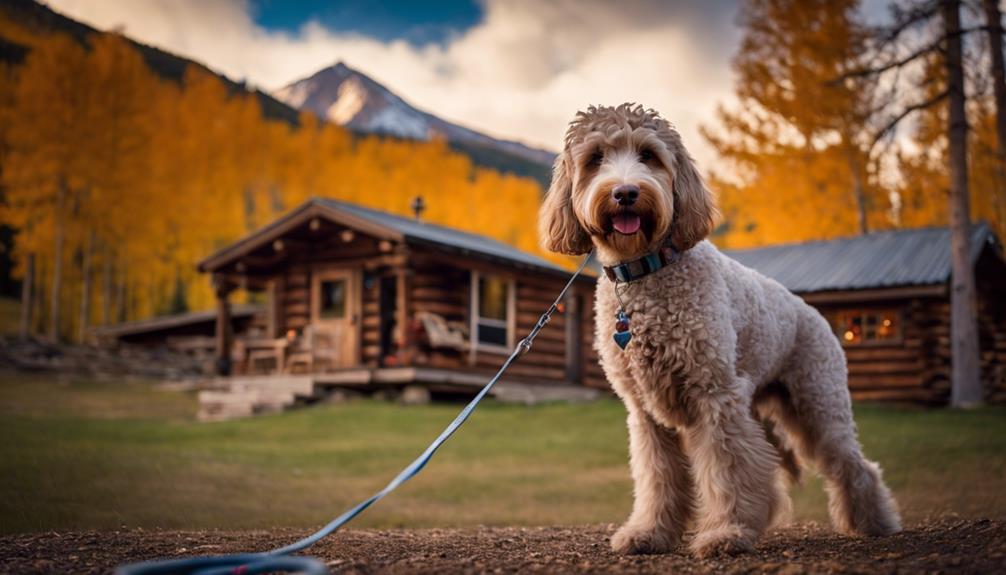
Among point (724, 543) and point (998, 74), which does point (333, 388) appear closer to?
point (998, 74)

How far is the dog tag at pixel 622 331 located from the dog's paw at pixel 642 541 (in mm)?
942

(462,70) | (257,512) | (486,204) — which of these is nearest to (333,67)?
(486,204)

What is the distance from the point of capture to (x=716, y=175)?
848 inches

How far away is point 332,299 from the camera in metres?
A: 21.3

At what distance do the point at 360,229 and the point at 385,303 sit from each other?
7.57 feet

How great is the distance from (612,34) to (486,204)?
3034 cm

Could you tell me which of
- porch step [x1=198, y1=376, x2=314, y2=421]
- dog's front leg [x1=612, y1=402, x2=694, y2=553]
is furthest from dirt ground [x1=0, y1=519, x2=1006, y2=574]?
porch step [x1=198, y1=376, x2=314, y2=421]

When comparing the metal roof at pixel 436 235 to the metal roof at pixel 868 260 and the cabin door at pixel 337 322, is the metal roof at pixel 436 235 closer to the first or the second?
the cabin door at pixel 337 322

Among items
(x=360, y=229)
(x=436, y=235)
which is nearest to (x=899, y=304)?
(x=436, y=235)

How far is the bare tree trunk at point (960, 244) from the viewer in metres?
15.3

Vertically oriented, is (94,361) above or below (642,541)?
above

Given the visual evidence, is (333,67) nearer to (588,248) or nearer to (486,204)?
(486,204)

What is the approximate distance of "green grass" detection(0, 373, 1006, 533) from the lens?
7684 mm

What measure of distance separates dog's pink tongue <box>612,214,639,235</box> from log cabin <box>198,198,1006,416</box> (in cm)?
1442
